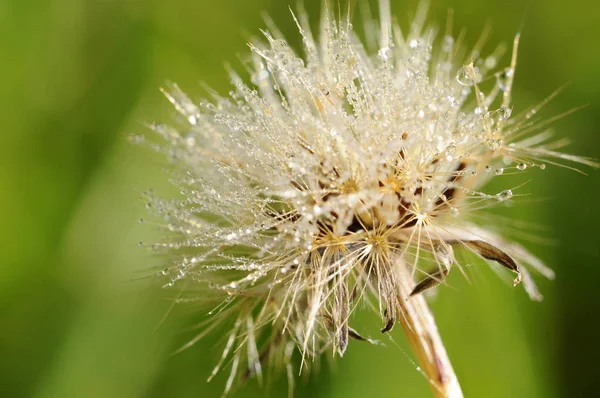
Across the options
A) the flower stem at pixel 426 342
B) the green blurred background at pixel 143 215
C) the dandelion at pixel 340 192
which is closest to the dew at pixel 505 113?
the dandelion at pixel 340 192

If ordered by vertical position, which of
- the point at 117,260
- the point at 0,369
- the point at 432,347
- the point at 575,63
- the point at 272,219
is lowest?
the point at 432,347

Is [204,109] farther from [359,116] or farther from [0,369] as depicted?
[0,369]

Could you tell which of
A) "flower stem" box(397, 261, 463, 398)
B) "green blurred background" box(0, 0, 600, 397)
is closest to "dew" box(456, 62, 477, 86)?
"flower stem" box(397, 261, 463, 398)

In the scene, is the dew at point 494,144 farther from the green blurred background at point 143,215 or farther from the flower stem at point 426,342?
the green blurred background at point 143,215

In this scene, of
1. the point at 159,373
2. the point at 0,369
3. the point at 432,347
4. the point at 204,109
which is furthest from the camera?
the point at 0,369

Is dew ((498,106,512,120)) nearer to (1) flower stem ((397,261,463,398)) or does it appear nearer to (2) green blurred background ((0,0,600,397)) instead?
(1) flower stem ((397,261,463,398))

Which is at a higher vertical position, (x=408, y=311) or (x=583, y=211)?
(x=583, y=211)

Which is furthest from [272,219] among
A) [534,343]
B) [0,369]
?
[0,369]
